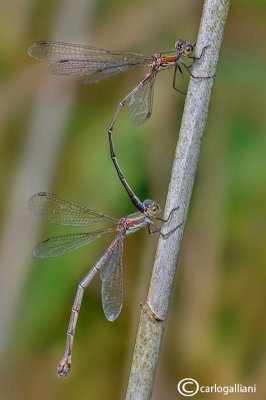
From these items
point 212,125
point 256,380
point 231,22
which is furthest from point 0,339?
point 231,22

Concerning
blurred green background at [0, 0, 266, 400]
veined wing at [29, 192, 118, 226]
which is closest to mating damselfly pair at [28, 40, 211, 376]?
veined wing at [29, 192, 118, 226]

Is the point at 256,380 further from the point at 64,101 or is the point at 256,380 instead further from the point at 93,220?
the point at 64,101

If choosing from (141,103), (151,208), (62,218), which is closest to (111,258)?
(151,208)

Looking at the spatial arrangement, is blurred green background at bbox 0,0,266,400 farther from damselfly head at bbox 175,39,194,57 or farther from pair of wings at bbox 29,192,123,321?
damselfly head at bbox 175,39,194,57

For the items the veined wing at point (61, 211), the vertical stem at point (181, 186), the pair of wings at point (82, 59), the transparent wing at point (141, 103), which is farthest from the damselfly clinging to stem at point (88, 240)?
the pair of wings at point (82, 59)

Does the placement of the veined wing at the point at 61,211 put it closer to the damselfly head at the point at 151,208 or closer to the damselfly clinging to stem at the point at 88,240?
the damselfly clinging to stem at the point at 88,240

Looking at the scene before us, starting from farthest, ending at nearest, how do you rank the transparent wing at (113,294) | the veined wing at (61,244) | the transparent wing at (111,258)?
1. the veined wing at (61,244)
2. the transparent wing at (111,258)
3. the transparent wing at (113,294)

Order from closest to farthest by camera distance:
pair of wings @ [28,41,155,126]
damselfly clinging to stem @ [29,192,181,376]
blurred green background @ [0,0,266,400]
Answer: damselfly clinging to stem @ [29,192,181,376] → pair of wings @ [28,41,155,126] → blurred green background @ [0,0,266,400]

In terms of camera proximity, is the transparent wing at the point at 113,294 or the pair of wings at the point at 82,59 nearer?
the transparent wing at the point at 113,294
